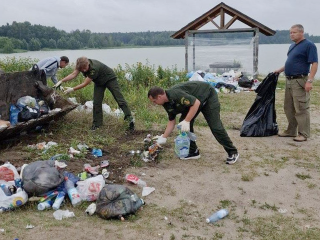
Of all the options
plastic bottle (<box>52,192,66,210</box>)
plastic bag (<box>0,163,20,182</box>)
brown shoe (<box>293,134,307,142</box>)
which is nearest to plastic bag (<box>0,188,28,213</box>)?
plastic bottle (<box>52,192,66,210</box>)

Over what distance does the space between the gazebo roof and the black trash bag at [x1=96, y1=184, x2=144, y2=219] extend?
11014 mm

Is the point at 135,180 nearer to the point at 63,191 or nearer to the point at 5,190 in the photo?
the point at 63,191

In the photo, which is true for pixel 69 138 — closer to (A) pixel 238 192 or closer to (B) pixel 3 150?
(B) pixel 3 150

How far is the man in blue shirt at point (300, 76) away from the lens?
5664mm

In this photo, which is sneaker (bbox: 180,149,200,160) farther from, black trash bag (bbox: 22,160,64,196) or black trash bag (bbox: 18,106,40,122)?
black trash bag (bbox: 18,106,40,122)

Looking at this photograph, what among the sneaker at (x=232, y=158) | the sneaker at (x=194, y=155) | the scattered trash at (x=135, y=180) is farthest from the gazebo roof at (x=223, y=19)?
the scattered trash at (x=135, y=180)

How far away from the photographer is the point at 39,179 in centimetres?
374

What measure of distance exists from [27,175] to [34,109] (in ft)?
7.55

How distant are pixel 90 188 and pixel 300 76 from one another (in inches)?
156

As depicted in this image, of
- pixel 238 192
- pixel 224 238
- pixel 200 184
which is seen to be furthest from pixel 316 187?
pixel 224 238

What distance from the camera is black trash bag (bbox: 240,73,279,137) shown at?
6.39 meters

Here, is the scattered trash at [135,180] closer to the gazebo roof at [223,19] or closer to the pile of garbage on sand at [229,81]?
the pile of garbage on sand at [229,81]

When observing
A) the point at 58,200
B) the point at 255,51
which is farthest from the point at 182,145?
the point at 255,51

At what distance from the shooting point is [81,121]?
22.2ft
